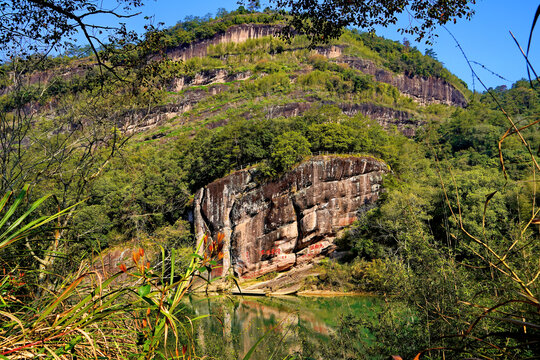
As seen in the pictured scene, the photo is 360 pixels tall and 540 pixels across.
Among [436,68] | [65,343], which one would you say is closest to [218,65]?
[436,68]

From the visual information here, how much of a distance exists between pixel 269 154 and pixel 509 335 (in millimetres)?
32951

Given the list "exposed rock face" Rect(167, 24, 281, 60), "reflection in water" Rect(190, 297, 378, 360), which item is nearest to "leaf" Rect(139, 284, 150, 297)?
"reflection in water" Rect(190, 297, 378, 360)

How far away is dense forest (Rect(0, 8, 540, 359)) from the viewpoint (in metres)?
1.22

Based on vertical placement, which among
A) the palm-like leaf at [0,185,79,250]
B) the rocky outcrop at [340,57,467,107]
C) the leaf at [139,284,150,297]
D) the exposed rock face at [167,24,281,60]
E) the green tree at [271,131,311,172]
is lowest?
the leaf at [139,284,150,297]

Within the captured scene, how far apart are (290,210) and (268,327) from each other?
19.0m

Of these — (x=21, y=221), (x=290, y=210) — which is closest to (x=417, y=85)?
(x=290, y=210)

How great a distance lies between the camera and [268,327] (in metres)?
12.4

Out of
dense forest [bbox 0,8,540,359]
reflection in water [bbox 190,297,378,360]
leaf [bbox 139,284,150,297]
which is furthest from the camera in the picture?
reflection in water [bbox 190,297,378,360]

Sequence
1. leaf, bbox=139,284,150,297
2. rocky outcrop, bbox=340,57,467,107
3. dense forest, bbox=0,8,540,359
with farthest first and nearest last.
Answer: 1. rocky outcrop, bbox=340,57,467,107
2. dense forest, bbox=0,8,540,359
3. leaf, bbox=139,284,150,297

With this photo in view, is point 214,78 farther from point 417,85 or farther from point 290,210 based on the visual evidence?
point 290,210

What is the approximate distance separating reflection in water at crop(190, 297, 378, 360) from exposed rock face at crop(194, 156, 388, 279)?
757 cm

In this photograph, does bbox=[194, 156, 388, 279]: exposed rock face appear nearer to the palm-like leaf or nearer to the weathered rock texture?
the palm-like leaf

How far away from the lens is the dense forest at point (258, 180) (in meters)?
1.22

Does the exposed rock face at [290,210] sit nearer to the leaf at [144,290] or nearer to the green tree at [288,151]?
the green tree at [288,151]
